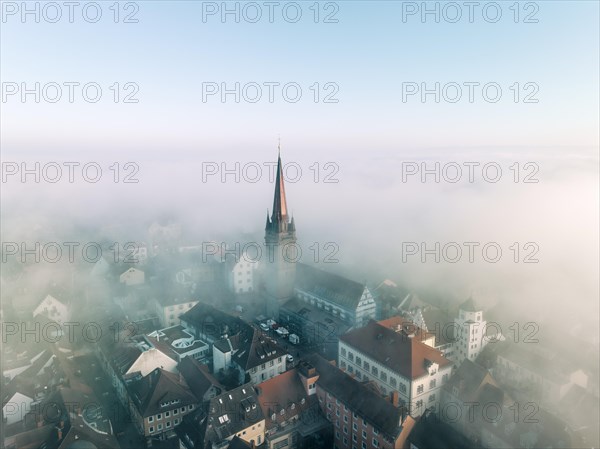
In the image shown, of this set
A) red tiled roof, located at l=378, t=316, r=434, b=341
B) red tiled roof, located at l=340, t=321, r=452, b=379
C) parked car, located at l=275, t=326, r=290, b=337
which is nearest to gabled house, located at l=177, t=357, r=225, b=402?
red tiled roof, located at l=340, t=321, r=452, b=379

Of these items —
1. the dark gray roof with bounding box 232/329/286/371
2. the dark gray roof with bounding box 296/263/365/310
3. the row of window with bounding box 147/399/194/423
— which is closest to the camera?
the row of window with bounding box 147/399/194/423

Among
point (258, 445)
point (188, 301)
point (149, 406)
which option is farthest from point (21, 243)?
point (258, 445)

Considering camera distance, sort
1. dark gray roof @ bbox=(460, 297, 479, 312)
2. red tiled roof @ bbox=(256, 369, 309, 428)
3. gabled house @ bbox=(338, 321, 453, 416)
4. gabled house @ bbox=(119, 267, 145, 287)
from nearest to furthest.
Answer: red tiled roof @ bbox=(256, 369, 309, 428)
gabled house @ bbox=(338, 321, 453, 416)
dark gray roof @ bbox=(460, 297, 479, 312)
gabled house @ bbox=(119, 267, 145, 287)

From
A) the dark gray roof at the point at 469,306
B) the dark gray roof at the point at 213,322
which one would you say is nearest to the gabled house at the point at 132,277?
the dark gray roof at the point at 213,322

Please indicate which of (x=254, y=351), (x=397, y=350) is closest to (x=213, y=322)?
(x=254, y=351)

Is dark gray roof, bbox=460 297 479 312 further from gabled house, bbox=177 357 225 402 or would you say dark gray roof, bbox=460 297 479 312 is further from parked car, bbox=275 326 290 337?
gabled house, bbox=177 357 225 402

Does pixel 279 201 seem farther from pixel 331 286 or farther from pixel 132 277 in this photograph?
pixel 132 277

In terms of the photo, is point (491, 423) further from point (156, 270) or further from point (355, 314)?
point (156, 270)
